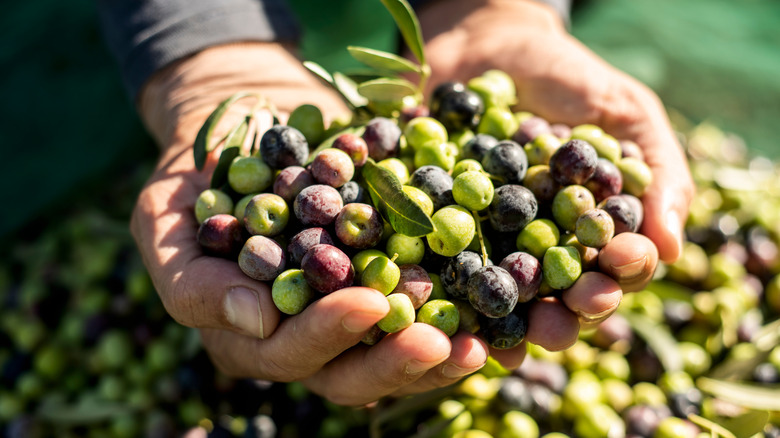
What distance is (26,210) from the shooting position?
3.43m

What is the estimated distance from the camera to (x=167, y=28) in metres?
2.82

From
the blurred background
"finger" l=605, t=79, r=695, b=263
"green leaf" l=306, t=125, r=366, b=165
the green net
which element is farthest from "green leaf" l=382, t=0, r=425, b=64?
the green net

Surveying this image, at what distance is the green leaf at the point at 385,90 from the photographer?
6.72 ft

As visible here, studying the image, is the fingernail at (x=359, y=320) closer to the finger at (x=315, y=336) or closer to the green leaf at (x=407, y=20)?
the finger at (x=315, y=336)

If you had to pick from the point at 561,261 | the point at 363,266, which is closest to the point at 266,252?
the point at 363,266

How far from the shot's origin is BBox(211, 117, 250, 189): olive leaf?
1.97m

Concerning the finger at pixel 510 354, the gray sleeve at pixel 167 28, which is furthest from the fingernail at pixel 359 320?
the gray sleeve at pixel 167 28

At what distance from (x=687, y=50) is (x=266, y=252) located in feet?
13.7

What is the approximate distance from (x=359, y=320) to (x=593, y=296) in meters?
0.72

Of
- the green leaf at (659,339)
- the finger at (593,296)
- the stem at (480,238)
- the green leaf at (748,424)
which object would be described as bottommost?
the green leaf at (659,339)

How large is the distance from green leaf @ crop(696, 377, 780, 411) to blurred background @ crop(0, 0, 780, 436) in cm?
174

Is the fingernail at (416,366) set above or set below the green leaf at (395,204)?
below

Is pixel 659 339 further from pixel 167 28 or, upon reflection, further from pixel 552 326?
pixel 167 28

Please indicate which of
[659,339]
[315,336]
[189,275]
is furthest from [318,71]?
[659,339]
